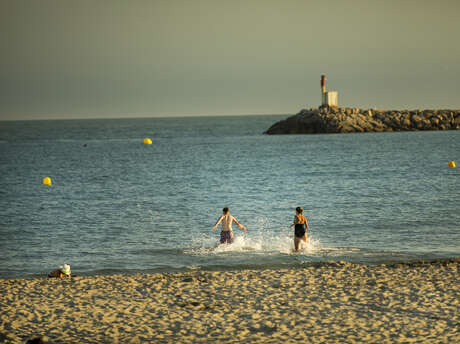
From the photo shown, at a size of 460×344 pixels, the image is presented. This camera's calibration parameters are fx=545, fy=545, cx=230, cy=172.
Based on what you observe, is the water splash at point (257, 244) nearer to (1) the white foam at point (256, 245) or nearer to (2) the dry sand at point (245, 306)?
(1) the white foam at point (256, 245)

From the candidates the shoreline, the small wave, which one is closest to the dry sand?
the shoreline

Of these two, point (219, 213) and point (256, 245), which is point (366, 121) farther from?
point (256, 245)

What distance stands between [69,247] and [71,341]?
11085 millimetres

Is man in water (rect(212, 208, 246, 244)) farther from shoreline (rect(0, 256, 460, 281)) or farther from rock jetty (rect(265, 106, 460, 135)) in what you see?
rock jetty (rect(265, 106, 460, 135))

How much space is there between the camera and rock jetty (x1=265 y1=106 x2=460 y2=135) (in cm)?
10606

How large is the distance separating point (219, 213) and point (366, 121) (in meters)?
83.6

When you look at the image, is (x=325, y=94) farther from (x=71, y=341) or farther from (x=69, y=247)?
(x=71, y=341)

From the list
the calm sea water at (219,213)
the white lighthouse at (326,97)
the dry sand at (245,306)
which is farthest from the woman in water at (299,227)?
the white lighthouse at (326,97)

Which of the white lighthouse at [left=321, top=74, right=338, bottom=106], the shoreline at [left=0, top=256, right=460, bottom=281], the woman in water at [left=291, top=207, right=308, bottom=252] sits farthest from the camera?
the white lighthouse at [left=321, top=74, right=338, bottom=106]

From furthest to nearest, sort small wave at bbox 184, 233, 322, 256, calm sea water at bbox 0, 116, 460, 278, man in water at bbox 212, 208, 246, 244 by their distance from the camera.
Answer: small wave at bbox 184, 233, 322, 256 < man in water at bbox 212, 208, 246, 244 < calm sea water at bbox 0, 116, 460, 278

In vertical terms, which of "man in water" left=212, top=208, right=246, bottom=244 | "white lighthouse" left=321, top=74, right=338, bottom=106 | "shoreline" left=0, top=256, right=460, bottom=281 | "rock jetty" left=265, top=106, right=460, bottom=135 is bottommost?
"shoreline" left=0, top=256, right=460, bottom=281

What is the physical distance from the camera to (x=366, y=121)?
10762 centimetres

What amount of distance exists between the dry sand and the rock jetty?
9193 cm

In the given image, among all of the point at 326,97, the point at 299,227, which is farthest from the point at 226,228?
the point at 326,97
